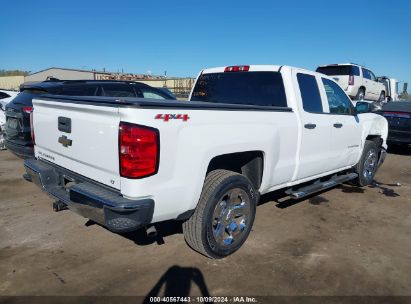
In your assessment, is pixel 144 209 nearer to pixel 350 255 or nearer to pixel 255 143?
pixel 255 143

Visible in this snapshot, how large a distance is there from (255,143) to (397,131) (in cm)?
806

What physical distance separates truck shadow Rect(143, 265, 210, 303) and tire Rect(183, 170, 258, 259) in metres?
0.25

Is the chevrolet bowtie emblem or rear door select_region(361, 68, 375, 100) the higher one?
rear door select_region(361, 68, 375, 100)

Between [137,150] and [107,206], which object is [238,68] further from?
[107,206]

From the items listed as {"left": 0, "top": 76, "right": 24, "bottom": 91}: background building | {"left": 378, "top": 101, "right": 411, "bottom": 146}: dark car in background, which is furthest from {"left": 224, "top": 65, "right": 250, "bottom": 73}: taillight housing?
{"left": 0, "top": 76, "right": 24, "bottom": 91}: background building

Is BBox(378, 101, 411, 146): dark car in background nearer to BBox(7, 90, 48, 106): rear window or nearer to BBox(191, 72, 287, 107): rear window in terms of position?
BBox(191, 72, 287, 107): rear window

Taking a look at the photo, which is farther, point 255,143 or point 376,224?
point 376,224

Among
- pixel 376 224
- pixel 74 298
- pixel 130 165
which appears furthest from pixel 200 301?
pixel 376 224

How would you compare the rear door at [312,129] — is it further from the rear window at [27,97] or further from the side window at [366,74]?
the side window at [366,74]

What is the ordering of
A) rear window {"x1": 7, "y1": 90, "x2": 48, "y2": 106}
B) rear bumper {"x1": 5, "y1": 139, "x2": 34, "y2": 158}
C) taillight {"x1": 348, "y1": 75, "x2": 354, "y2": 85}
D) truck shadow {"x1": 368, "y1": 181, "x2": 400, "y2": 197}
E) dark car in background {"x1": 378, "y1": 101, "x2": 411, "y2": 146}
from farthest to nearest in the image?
taillight {"x1": 348, "y1": 75, "x2": 354, "y2": 85}
dark car in background {"x1": 378, "y1": 101, "x2": 411, "y2": 146}
truck shadow {"x1": 368, "y1": 181, "x2": 400, "y2": 197}
rear window {"x1": 7, "y1": 90, "x2": 48, "y2": 106}
rear bumper {"x1": 5, "y1": 139, "x2": 34, "y2": 158}

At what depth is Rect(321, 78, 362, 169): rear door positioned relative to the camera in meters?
5.06

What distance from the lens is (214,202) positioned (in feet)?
10.8

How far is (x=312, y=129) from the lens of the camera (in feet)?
14.7

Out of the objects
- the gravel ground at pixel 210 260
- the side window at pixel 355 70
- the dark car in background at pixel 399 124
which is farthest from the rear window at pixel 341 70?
the gravel ground at pixel 210 260
